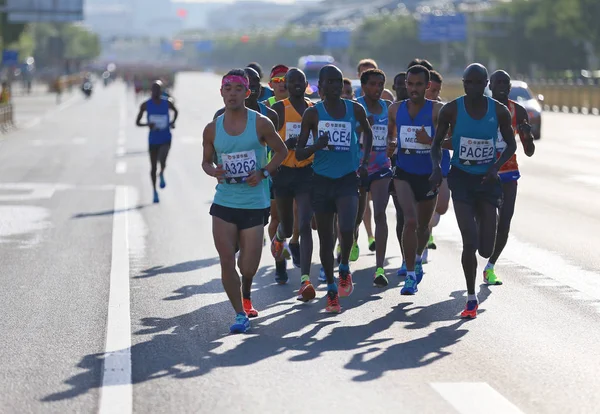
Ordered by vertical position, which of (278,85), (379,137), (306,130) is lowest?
(379,137)

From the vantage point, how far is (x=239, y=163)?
30.1 ft

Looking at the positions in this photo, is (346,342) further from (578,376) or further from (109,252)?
(109,252)

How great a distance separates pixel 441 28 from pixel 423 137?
9949cm

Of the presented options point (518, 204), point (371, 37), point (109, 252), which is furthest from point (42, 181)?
point (371, 37)

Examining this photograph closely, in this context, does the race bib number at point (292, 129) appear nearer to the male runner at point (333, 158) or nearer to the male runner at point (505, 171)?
the male runner at point (333, 158)

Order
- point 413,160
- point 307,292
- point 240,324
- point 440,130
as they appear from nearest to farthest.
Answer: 1. point 240,324
2. point 440,130
3. point 307,292
4. point 413,160

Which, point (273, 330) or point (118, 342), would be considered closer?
point (118, 342)

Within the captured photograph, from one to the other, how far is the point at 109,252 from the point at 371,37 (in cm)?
16555

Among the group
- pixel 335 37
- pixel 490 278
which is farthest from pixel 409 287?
pixel 335 37

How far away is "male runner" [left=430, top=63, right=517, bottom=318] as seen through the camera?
390 inches

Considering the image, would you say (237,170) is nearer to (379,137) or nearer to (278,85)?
(379,137)

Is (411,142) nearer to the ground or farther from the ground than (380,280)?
farther from the ground

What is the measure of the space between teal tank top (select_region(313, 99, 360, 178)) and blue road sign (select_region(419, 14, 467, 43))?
9891 centimetres

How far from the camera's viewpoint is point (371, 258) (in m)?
13.3
